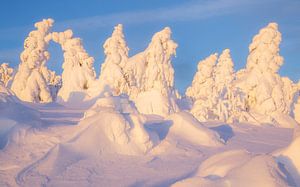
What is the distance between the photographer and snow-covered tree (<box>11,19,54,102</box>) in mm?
33062

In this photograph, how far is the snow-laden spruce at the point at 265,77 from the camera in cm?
3002

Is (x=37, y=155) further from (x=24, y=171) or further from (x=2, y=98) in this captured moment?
(x=2, y=98)

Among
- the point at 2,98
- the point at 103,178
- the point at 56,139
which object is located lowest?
the point at 103,178

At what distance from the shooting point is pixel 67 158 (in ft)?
31.7

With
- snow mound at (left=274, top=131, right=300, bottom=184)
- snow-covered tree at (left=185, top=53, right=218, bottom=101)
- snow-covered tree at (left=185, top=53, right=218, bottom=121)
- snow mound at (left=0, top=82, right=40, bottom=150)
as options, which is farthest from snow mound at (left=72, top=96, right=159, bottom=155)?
snow-covered tree at (left=185, top=53, right=218, bottom=101)

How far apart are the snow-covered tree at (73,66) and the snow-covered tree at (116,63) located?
42.9 inches

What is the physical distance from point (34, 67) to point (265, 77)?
1714 cm

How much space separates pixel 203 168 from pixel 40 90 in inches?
1046

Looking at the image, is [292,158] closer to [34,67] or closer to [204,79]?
[34,67]

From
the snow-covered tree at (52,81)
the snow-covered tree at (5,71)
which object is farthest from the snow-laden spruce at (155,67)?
the snow-covered tree at (5,71)

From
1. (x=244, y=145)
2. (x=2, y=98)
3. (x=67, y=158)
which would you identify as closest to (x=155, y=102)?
(x=244, y=145)

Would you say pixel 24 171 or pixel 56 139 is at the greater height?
pixel 56 139

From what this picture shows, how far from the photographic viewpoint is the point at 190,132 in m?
13.3

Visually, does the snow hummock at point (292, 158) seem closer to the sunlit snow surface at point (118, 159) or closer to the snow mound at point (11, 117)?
the sunlit snow surface at point (118, 159)
